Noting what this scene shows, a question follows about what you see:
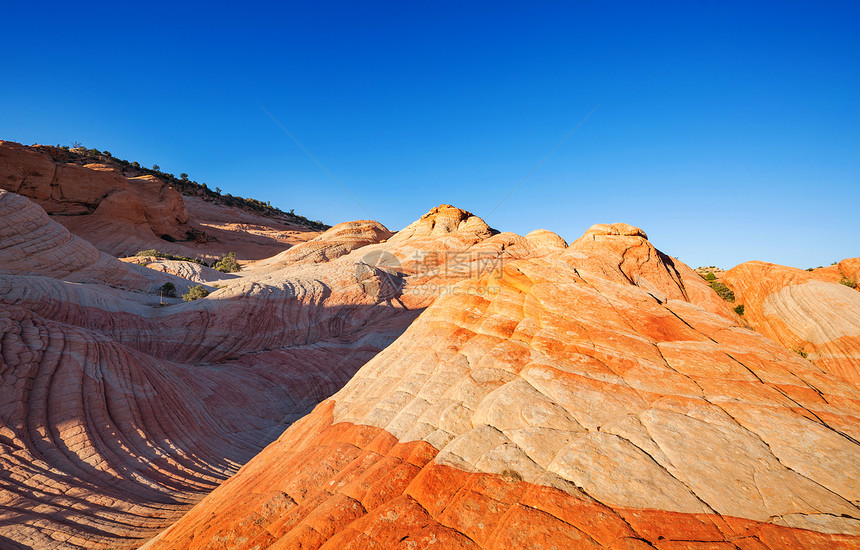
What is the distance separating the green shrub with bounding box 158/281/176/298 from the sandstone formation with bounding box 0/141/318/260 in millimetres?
18334

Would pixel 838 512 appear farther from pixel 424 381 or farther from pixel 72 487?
pixel 72 487

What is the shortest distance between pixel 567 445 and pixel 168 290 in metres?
26.8

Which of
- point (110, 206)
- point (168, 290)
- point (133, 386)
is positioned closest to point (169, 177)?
point (110, 206)

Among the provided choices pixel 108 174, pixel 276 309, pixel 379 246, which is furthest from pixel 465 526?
pixel 108 174

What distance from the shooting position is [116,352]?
32.2ft

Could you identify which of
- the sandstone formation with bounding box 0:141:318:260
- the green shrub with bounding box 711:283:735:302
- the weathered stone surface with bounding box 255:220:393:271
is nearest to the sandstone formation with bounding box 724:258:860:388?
the green shrub with bounding box 711:283:735:302

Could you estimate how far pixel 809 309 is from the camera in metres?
15.1

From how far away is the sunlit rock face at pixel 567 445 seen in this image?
3246mm

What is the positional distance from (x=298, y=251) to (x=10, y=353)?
3299cm

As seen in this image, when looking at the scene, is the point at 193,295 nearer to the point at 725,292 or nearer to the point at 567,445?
the point at 567,445

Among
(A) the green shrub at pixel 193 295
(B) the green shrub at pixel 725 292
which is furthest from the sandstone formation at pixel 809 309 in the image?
(A) the green shrub at pixel 193 295

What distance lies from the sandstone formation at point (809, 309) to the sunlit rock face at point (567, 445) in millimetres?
12048

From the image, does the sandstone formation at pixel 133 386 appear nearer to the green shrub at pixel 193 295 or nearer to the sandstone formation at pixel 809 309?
the green shrub at pixel 193 295

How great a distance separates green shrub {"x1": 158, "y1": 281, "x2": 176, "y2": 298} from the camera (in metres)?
23.4
